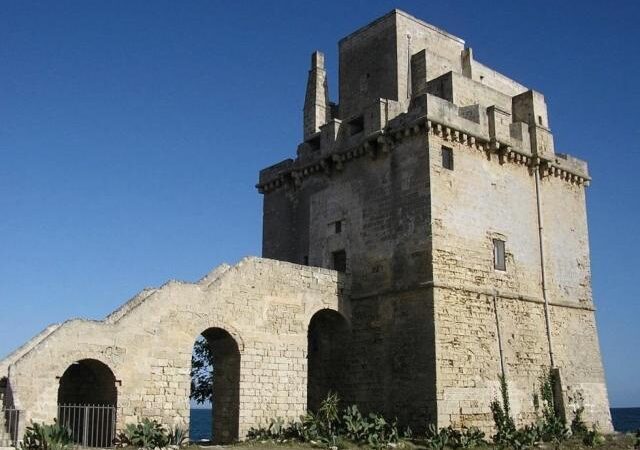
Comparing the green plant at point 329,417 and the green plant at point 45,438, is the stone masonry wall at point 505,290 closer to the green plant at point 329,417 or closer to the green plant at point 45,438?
the green plant at point 329,417

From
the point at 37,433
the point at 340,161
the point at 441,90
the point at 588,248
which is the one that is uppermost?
the point at 441,90

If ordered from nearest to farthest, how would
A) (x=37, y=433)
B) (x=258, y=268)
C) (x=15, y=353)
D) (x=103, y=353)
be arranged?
(x=37, y=433) → (x=103, y=353) → (x=15, y=353) → (x=258, y=268)

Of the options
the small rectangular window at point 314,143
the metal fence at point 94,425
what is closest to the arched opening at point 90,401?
the metal fence at point 94,425

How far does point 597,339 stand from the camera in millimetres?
23062

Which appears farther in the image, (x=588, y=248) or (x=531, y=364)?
(x=588, y=248)

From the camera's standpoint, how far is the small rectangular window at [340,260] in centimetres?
2181

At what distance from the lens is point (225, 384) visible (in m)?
18.8

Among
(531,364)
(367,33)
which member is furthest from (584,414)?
(367,33)

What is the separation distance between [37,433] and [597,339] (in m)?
16.5

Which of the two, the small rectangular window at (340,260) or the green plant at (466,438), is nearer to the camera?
the green plant at (466,438)

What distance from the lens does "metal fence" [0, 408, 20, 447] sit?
1435 cm

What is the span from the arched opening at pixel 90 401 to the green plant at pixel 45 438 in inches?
36.5

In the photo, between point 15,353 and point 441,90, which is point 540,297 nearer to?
point 441,90

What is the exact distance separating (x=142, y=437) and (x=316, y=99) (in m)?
12.7
